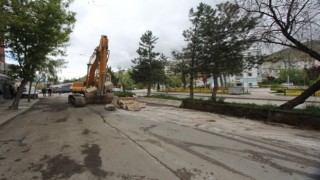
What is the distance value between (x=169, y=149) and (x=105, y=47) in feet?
50.4

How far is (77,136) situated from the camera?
384 inches

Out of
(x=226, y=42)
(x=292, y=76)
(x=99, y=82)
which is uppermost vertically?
(x=226, y=42)

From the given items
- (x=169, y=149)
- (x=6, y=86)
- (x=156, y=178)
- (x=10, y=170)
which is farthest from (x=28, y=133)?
(x=6, y=86)

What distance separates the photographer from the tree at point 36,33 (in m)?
19.4

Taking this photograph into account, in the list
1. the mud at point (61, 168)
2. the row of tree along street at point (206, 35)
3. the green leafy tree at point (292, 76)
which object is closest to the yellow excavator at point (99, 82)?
the row of tree along street at point (206, 35)

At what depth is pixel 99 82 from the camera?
876 inches

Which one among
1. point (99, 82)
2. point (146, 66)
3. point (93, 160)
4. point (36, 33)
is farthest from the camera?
point (146, 66)

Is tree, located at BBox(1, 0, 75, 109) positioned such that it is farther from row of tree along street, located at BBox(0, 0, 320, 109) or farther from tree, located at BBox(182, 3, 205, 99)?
tree, located at BBox(182, 3, 205, 99)

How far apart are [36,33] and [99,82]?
5.69 metres

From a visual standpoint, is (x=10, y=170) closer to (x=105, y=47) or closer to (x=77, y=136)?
(x=77, y=136)

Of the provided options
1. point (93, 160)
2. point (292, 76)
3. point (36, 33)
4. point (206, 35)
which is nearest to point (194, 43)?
point (206, 35)

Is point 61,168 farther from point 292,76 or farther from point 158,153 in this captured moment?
point 292,76

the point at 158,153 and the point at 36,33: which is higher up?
the point at 36,33

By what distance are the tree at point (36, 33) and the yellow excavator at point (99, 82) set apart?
301cm
